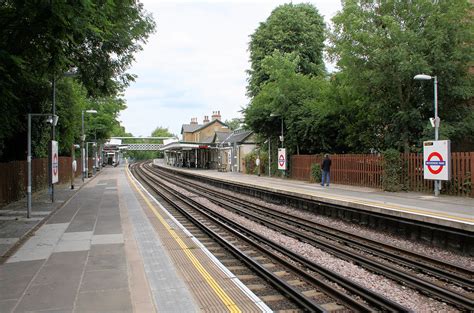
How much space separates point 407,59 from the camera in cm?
1950

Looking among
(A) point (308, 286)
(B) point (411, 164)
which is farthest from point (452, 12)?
(A) point (308, 286)

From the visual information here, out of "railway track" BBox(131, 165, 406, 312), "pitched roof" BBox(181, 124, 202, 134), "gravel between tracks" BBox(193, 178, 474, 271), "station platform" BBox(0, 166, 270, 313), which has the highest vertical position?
"pitched roof" BBox(181, 124, 202, 134)

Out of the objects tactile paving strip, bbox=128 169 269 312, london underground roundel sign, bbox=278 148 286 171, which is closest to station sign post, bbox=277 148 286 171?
london underground roundel sign, bbox=278 148 286 171

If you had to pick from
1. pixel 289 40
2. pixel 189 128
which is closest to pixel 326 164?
pixel 289 40

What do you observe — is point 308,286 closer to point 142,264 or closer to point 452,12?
point 142,264

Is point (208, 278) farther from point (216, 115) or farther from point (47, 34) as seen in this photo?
point (216, 115)

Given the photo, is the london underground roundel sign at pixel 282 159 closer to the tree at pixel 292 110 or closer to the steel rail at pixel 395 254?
the tree at pixel 292 110

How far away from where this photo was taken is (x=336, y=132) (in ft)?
98.4

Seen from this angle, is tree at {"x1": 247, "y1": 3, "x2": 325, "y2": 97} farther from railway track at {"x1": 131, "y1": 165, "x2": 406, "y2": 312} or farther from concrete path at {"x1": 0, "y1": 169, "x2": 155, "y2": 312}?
railway track at {"x1": 131, "y1": 165, "x2": 406, "y2": 312}

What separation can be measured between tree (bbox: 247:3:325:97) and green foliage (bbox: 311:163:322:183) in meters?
20.0

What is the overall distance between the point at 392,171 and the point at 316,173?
811cm

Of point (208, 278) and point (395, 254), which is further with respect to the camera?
point (395, 254)

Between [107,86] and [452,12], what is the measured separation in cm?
1601

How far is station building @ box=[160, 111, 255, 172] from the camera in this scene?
166 feet
